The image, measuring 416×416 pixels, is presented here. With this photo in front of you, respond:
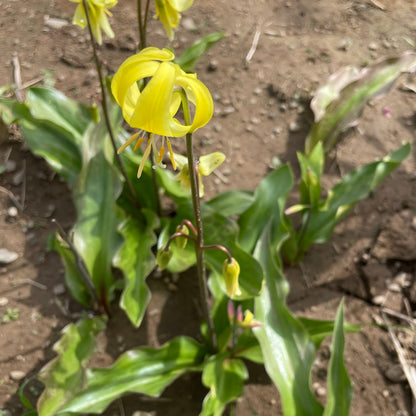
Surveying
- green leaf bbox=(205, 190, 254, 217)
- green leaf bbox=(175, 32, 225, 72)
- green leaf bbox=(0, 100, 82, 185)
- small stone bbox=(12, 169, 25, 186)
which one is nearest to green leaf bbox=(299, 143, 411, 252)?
green leaf bbox=(205, 190, 254, 217)

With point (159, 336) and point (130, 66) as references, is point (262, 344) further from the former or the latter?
point (130, 66)

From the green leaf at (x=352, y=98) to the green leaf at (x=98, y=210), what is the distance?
124cm

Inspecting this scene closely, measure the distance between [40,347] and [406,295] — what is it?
79.2 inches

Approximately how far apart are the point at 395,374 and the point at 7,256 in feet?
7.17

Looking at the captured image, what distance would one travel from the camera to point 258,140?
331 cm

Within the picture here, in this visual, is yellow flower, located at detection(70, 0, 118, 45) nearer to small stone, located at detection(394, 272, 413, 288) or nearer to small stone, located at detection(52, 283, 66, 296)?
small stone, located at detection(52, 283, 66, 296)

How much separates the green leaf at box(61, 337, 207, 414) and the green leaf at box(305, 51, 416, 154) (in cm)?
144

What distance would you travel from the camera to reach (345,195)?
2.64m

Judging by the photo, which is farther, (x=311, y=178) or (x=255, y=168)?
(x=255, y=168)

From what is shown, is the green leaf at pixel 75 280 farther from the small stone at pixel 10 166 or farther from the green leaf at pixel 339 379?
the green leaf at pixel 339 379

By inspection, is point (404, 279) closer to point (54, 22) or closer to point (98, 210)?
point (98, 210)

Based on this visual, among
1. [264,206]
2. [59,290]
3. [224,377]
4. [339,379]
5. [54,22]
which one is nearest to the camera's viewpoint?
[339,379]

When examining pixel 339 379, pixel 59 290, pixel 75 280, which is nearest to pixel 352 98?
pixel 339 379

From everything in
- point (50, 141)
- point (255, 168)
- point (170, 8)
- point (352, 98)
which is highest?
point (170, 8)
